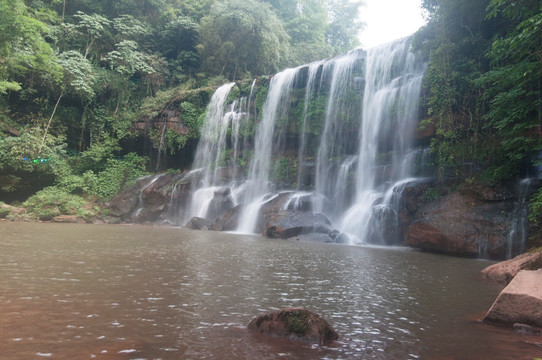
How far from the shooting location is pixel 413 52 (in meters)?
17.4

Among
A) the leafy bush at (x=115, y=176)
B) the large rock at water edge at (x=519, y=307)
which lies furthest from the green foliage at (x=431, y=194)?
the leafy bush at (x=115, y=176)

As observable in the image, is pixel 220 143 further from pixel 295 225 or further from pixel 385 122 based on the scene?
pixel 295 225

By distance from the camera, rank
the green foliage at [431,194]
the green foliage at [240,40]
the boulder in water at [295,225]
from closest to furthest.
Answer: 1. the green foliage at [431,194]
2. the boulder in water at [295,225]
3. the green foliage at [240,40]

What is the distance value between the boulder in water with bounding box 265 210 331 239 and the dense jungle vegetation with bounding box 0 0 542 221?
17.2 feet

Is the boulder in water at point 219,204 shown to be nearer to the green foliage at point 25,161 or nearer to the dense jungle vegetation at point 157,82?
the dense jungle vegetation at point 157,82

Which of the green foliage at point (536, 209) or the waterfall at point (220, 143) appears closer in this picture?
the green foliage at point (536, 209)

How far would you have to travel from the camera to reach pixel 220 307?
13.2 ft

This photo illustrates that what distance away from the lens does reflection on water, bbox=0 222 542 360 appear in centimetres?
288

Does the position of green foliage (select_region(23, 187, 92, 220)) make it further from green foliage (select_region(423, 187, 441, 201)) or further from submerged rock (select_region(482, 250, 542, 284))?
submerged rock (select_region(482, 250, 542, 284))

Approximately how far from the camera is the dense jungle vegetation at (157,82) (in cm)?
1302

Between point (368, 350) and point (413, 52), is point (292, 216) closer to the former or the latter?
point (413, 52)

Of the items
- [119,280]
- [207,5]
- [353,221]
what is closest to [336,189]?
[353,221]

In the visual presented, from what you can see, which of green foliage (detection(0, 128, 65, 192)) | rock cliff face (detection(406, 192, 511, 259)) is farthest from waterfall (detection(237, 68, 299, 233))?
green foliage (detection(0, 128, 65, 192))

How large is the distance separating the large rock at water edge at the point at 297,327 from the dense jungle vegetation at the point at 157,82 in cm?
951
